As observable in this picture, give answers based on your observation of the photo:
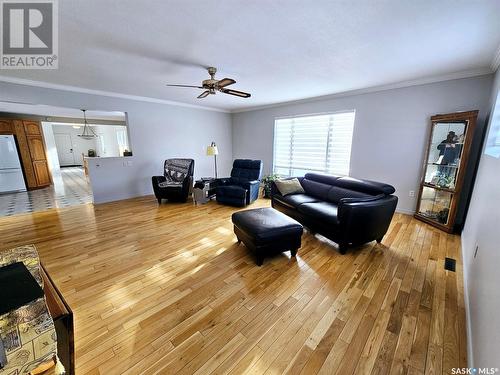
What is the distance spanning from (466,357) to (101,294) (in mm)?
2894

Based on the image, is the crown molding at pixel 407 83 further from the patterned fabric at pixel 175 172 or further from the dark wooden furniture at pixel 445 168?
the patterned fabric at pixel 175 172

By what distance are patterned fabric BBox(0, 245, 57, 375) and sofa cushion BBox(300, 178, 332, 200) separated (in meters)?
3.42

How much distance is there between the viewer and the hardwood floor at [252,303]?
135 cm

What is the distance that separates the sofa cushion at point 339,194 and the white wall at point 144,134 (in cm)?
431

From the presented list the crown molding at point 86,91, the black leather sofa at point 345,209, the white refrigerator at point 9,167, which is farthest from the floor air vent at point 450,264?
the white refrigerator at point 9,167

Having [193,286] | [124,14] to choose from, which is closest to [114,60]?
[124,14]

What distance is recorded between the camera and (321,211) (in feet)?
9.39

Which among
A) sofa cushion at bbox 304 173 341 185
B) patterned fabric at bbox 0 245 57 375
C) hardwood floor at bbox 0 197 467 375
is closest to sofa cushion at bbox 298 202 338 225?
hardwood floor at bbox 0 197 467 375

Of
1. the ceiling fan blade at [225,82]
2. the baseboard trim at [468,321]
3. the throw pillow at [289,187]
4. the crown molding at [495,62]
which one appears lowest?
the baseboard trim at [468,321]

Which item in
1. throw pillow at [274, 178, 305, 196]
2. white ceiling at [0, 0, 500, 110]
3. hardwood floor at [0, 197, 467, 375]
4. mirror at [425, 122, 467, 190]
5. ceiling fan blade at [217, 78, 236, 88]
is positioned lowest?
hardwood floor at [0, 197, 467, 375]

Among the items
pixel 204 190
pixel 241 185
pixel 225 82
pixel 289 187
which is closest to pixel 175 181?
pixel 204 190

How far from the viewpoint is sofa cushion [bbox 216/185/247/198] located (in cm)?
442

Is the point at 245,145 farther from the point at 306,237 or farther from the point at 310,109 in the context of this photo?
the point at 306,237

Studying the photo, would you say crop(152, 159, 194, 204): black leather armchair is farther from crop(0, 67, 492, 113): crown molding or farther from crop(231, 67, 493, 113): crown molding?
crop(231, 67, 493, 113): crown molding
